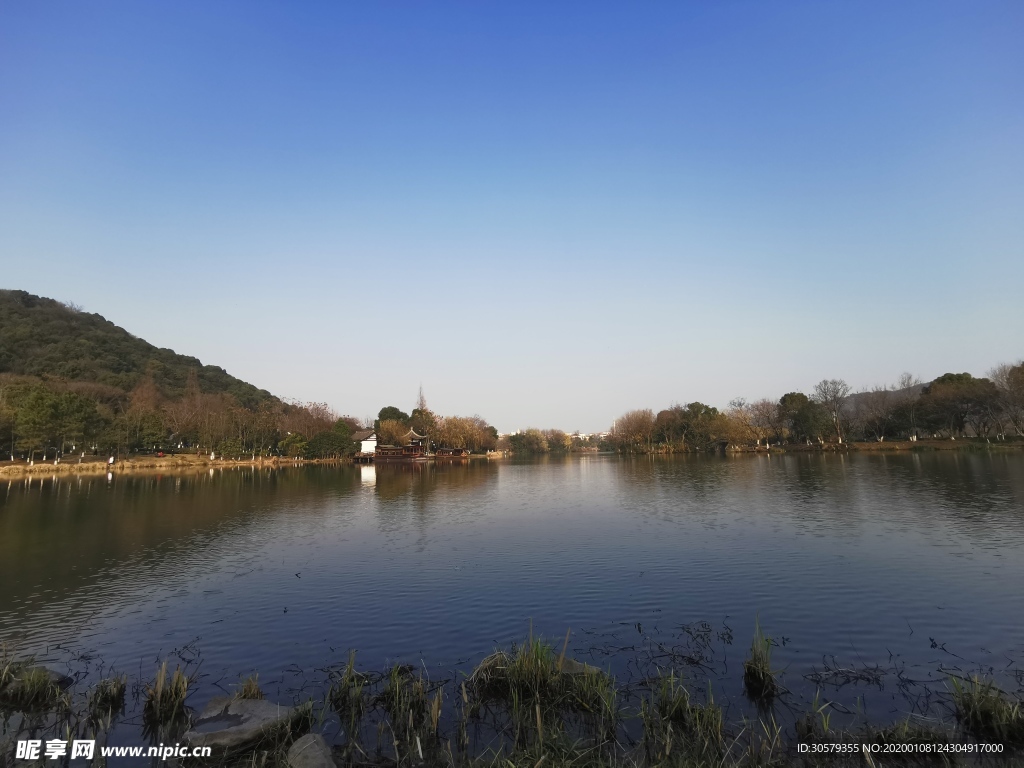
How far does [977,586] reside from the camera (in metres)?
12.0

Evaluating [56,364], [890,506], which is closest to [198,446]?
[56,364]

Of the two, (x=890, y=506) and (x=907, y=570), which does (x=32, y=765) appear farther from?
(x=890, y=506)

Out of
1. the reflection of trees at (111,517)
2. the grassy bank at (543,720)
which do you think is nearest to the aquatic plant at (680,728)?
the grassy bank at (543,720)

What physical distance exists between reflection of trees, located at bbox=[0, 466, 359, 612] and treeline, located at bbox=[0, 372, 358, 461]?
1127 centimetres

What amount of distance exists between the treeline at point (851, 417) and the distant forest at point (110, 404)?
58765 mm

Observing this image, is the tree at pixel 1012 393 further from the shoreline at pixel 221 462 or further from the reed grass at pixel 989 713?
the reed grass at pixel 989 713

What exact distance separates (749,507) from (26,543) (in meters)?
29.5

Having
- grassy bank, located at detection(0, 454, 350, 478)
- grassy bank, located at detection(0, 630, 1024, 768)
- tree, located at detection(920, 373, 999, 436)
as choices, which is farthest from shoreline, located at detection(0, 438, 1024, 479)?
grassy bank, located at detection(0, 630, 1024, 768)

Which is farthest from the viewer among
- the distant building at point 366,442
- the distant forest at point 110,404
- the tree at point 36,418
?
the distant building at point 366,442

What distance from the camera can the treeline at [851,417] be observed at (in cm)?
6266

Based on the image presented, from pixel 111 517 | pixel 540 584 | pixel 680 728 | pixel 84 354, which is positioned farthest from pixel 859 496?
pixel 84 354

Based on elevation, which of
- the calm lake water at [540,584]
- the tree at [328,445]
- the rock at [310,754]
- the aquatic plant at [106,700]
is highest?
the tree at [328,445]

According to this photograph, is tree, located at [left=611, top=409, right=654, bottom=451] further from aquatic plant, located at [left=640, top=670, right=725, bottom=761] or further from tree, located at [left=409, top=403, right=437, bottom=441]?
aquatic plant, located at [left=640, top=670, right=725, bottom=761]

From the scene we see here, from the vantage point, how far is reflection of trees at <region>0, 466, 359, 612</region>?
16.1m
